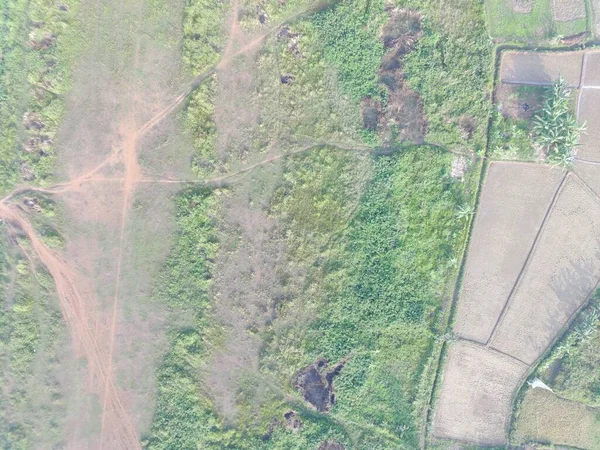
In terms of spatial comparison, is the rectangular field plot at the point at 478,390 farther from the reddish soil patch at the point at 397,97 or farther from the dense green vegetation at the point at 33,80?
the dense green vegetation at the point at 33,80

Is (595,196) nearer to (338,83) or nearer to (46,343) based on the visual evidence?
A: (338,83)

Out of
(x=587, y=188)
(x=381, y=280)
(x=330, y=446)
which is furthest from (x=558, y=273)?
(x=330, y=446)

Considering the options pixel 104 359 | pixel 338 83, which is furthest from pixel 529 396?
pixel 104 359

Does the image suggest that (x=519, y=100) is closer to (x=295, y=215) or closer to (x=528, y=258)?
(x=528, y=258)

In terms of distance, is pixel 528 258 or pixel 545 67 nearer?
pixel 545 67

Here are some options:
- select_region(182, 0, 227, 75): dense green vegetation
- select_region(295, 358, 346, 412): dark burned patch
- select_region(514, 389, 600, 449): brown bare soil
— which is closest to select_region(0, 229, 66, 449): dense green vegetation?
select_region(295, 358, 346, 412): dark burned patch
